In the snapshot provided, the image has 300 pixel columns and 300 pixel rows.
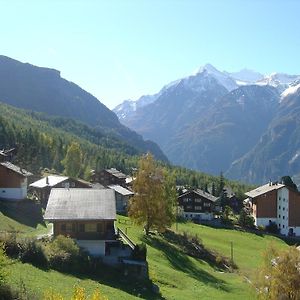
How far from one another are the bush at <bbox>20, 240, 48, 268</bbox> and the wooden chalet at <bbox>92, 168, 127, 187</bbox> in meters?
116

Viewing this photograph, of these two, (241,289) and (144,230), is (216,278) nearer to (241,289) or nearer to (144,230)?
(241,289)

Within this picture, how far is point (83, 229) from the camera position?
5159 cm

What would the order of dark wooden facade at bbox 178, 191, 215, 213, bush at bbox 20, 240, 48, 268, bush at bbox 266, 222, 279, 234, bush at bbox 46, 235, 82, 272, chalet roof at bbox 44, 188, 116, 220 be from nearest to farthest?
bush at bbox 20, 240, 48, 268
bush at bbox 46, 235, 82, 272
chalet roof at bbox 44, 188, 116, 220
bush at bbox 266, 222, 279, 234
dark wooden facade at bbox 178, 191, 215, 213

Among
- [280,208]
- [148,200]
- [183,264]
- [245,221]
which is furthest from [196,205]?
[183,264]

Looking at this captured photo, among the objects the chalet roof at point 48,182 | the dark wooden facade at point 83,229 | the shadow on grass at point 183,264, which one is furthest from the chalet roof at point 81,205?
the chalet roof at point 48,182

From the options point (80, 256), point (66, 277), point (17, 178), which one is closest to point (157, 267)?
point (80, 256)

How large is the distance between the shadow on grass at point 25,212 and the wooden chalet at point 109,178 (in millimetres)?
78541

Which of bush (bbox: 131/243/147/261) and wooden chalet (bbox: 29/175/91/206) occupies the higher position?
wooden chalet (bbox: 29/175/91/206)

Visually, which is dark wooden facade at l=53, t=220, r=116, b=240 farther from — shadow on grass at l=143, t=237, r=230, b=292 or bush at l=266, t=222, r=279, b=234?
bush at l=266, t=222, r=279, b=234

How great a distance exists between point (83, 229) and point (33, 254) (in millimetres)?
10469

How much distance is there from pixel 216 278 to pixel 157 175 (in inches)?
822

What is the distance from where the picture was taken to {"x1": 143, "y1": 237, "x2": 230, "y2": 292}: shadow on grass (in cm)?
5606

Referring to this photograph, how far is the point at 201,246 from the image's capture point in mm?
76375

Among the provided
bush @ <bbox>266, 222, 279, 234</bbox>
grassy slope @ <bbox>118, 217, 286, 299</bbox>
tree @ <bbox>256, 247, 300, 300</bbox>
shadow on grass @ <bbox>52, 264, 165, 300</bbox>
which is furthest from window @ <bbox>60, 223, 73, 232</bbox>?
bush @ <bbox>266, 222, 279, 234</bbox>
